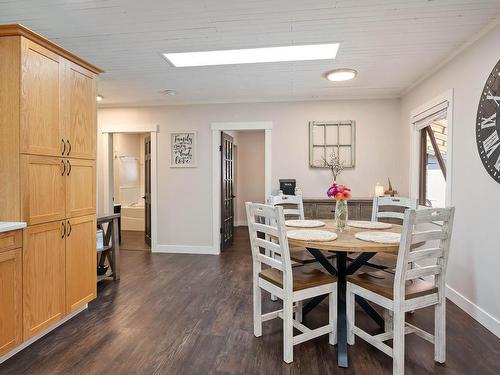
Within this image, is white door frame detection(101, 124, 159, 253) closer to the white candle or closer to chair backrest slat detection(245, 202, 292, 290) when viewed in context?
chair backrest slat detection(245, 202, 292, 290)

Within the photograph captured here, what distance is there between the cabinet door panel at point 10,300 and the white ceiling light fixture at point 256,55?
7.10ft

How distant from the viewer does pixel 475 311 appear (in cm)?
249

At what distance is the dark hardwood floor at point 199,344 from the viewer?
1.85m

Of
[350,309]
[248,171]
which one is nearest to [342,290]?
[350,309]

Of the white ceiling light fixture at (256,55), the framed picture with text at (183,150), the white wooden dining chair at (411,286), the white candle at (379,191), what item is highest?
the white ceiling light fixture at (256,55)

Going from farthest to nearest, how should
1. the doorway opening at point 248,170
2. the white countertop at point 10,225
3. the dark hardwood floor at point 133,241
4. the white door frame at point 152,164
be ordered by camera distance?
the doorway opening at point 248,170
the dark hardwood floor at point 133,241
the white door frame at point 152,164
the white countertop at point 10,225

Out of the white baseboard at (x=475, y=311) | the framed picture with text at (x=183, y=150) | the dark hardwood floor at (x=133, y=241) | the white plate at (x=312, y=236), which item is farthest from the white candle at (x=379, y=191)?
the dark hardwood floor at (x=133, y=241)

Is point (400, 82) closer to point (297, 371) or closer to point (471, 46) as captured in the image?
point (471, 46)

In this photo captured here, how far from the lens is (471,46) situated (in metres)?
2.61

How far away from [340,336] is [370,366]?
0.23m

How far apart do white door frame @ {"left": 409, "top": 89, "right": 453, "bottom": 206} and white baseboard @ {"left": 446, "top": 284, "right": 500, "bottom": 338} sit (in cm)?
86

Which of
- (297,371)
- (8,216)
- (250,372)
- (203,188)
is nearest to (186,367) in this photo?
(250,372)

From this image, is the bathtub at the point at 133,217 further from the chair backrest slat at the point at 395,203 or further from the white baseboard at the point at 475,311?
the white baseboard at the point at 475,311

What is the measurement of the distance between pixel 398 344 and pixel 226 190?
3.74 meters
